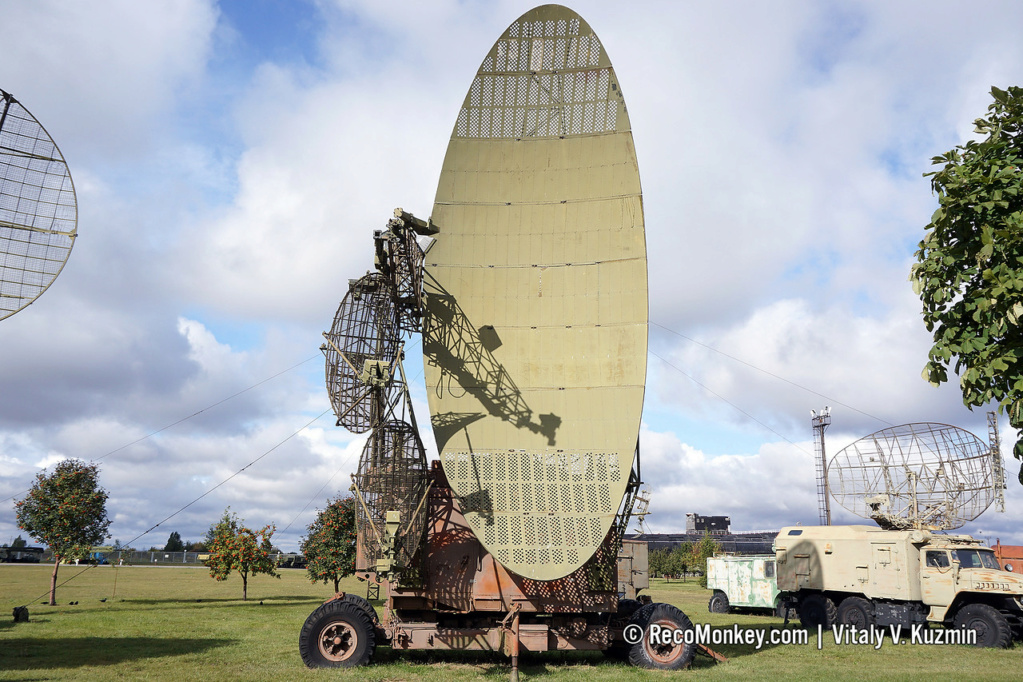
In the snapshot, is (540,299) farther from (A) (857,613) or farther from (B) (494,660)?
(A) (857,613)

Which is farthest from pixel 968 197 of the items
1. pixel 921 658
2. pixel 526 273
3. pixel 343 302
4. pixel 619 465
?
pixel 921 658

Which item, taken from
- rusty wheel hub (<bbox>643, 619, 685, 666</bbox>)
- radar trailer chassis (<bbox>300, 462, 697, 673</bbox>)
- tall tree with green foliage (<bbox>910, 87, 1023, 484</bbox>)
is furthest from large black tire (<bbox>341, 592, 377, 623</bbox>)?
tall tree with green foliage (<bbox>910, 87, 1023, 484</bbox>)

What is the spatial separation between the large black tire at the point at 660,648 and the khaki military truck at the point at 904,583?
8833 millimetres

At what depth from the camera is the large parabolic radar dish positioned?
1402 cm

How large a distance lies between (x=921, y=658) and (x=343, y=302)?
1534 cm

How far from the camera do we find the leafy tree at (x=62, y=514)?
96.9ft

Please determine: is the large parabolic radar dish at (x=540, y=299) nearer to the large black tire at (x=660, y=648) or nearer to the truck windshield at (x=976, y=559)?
the large black tire at (x=660, y=648)

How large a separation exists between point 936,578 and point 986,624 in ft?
5.06

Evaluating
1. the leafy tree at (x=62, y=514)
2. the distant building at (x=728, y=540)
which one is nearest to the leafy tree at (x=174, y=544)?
the distant building at (x=728, y=540)

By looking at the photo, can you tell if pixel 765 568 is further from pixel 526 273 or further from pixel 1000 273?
pixel 1000 273

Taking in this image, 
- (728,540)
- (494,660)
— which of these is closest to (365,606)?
(494,660)

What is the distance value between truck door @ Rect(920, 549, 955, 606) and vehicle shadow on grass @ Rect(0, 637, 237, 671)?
18.2 metres

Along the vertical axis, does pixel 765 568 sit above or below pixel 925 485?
below

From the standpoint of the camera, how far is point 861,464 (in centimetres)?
2652
